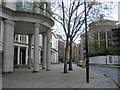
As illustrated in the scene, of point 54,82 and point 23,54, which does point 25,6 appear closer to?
point 54,82

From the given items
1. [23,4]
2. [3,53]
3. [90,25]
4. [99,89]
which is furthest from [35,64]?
[99,89]

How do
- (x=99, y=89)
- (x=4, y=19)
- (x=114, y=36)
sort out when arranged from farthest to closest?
1. (x=4, y=19)
2. (x=99, y=89)
3. (x=114, y=36)

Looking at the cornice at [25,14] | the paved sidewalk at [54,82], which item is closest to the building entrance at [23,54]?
the cornice at [25,14]

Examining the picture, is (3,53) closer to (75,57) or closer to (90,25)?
(90,25)

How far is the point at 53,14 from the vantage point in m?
21.9

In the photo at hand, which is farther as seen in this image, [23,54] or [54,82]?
[23,54]

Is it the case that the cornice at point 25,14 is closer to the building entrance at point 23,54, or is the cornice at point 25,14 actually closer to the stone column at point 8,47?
the stone column at point 8,47

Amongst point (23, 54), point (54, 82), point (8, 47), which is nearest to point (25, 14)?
point (8, 47)

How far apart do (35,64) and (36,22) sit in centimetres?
532

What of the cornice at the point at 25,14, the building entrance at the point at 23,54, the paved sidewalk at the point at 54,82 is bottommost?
the paved sidewalk at the point at 54,82

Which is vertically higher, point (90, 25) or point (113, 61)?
point (90, 25)

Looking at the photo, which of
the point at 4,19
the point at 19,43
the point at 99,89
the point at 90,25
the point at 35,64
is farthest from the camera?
the point at 19,43

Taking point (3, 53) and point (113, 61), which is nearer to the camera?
point (3, 53)

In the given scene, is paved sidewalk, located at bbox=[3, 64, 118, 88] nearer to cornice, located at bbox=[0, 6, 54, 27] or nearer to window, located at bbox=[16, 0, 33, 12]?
cornice, located at bbox=[0, 6, 54, 27]
